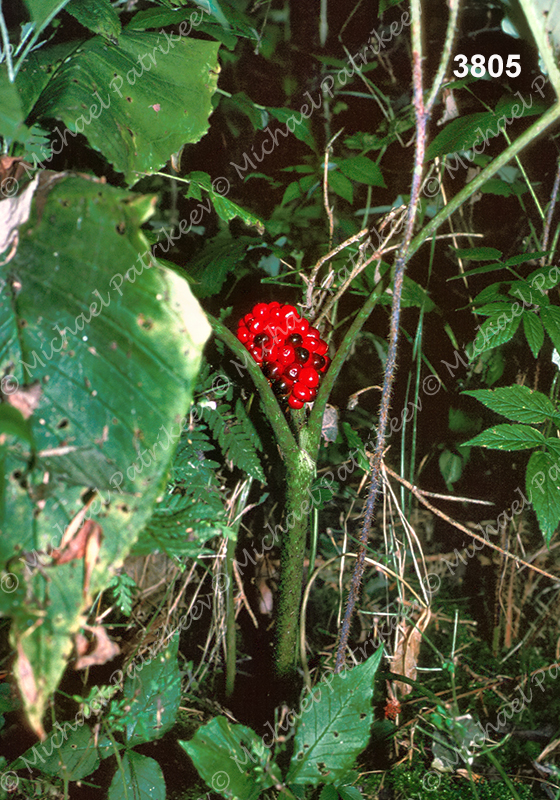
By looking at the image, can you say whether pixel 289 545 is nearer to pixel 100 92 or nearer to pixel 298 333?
pixel 298 333

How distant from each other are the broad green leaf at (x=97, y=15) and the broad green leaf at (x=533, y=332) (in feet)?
2.72

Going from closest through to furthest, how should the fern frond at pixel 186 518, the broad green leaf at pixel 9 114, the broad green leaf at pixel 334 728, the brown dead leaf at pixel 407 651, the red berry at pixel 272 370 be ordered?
the broad green leaf at pixel 9 114 → the fern frond at pixel 186 518 → the broad green leaf at pixel 334 728 → the red berry at pixel 272 370 → the brown dead leaf at pixel 407 651

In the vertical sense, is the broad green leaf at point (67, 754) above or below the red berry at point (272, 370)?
below

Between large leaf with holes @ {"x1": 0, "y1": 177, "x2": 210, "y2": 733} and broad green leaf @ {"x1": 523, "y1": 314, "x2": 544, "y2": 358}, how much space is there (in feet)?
2.12

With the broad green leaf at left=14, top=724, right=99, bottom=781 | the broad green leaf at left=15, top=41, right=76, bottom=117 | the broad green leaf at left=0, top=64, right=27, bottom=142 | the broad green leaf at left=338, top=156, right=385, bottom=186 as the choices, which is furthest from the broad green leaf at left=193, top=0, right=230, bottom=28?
the broad green leaf at left=14, top=724, right=99, bottom=781

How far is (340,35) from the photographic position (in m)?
1.72

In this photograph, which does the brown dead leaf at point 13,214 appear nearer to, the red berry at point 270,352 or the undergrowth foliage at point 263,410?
the undergrowth foliage at point 263,410

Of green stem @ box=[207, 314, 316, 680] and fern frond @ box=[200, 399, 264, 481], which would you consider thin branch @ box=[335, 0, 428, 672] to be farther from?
fern frond @ box=[200, 399, 264, 481]

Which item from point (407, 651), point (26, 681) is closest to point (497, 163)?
point (26, 681)

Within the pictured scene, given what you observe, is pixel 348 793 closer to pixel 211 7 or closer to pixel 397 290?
pixel 397 290


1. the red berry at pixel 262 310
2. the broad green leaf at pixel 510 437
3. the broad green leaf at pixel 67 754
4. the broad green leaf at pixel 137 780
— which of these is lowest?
the broad green leaf at pixel 137 780

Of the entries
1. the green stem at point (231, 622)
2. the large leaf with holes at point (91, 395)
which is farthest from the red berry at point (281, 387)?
the large leaf with holes at point (91, 395)

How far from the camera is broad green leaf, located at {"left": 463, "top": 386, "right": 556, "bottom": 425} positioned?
34.5 inches

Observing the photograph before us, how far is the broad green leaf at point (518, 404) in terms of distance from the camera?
0.88 meters
